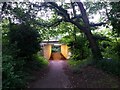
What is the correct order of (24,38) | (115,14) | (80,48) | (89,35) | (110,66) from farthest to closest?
(80,48), (89,35), (24,38), (110,66), (115,14)

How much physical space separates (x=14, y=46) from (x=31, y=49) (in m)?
2.87

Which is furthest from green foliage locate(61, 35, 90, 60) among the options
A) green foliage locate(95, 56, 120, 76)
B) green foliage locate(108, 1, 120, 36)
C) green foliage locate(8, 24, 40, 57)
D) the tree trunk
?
green foliage locate(108, 1, 120, 36)

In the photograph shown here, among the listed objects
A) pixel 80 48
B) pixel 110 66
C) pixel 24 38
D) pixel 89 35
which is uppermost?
pixel 89 35

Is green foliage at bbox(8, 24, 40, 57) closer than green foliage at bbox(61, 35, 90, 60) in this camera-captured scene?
Yes

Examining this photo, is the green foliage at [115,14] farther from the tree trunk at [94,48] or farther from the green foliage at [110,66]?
the tree trunk at [94,48]

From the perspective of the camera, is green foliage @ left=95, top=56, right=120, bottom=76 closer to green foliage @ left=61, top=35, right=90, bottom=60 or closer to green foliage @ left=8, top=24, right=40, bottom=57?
green foliage @ left=8, top=24, right=40, bottom=57

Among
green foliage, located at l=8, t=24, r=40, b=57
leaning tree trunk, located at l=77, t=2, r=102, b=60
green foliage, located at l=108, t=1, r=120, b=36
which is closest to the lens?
green foliage, located at l=108, t=1, r=120, b=36

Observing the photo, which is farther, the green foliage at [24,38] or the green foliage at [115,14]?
the green foliage at [24,38]

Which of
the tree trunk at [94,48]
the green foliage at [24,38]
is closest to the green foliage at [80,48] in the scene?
the tree trunk at [94,48]

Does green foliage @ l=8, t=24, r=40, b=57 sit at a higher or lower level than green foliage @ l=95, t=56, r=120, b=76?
higher

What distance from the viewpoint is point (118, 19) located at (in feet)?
44.7

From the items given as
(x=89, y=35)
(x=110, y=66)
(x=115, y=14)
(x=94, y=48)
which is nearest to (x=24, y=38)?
(x=89, y=35)

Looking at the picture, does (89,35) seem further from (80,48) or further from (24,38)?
(80,48)

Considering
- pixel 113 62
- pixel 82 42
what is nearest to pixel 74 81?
pixel 113 62
